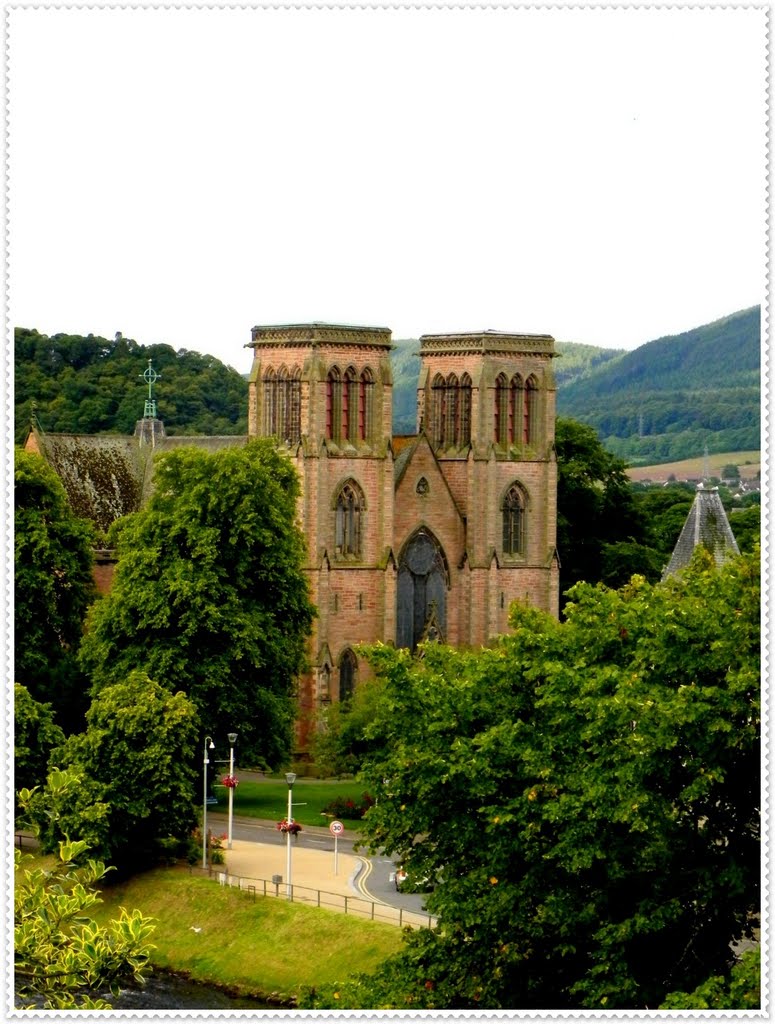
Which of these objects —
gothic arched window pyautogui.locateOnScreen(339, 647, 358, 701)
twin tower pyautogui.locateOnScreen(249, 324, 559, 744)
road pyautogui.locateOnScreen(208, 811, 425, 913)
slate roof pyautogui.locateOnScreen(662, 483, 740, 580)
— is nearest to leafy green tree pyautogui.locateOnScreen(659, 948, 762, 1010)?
road pyautogui.locateOnScreen(208, 811, 425, 913)

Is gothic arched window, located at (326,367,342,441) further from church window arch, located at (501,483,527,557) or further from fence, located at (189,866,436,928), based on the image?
fence, located at (189,866,436,928)

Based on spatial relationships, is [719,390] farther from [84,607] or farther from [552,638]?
[552,638]

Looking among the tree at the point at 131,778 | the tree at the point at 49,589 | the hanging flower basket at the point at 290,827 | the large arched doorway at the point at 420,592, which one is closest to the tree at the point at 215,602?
the tree at the point at 49,589

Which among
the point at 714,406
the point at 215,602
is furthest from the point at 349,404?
the point at 714,406

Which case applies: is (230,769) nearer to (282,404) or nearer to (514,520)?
(282,404)

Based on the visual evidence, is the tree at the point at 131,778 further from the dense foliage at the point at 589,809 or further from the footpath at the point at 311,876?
the dense foliage at the point at 589,809
